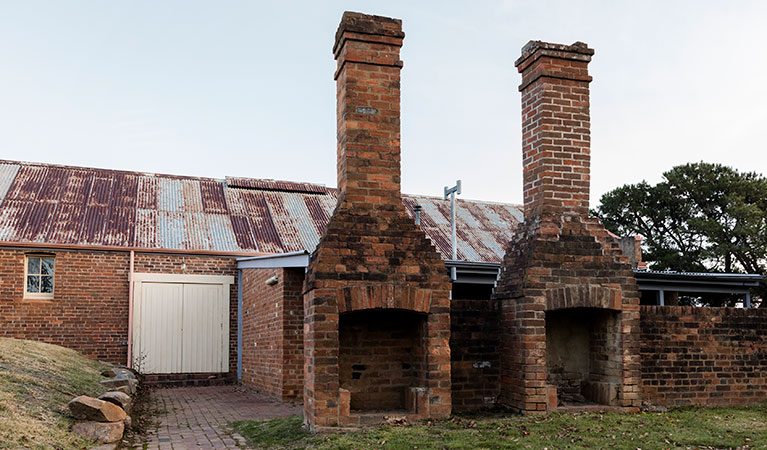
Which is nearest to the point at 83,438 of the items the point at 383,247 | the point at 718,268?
the point at 383,247

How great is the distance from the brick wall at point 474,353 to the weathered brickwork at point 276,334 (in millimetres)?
5260

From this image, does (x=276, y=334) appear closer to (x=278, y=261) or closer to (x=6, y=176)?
(x=278, y=261)

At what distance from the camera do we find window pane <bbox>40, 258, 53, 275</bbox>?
52.0ft

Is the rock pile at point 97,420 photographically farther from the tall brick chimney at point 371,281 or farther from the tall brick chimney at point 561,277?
the tall brick chimney at point 561,277

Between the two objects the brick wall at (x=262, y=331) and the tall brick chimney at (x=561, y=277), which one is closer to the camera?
the tall brick chimney at (x=561, y=277)

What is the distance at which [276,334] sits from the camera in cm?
1311

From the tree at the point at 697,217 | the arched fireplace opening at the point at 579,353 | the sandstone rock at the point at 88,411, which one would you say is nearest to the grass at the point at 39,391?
the sandstone rock at the point at 88,411

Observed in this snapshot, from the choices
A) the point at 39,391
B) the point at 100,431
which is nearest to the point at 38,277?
the point at 39,391

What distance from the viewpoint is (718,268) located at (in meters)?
30.7

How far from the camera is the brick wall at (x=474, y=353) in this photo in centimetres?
801

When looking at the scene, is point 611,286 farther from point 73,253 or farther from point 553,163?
point 73,253

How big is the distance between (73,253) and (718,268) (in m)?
27.7

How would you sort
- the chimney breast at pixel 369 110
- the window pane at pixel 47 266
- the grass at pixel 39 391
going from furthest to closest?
1. the window pane at pixel 47 266
2. the chimney breast at pixel 369 110
3. the grass at pixel 39 391

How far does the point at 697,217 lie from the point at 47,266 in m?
28.5
